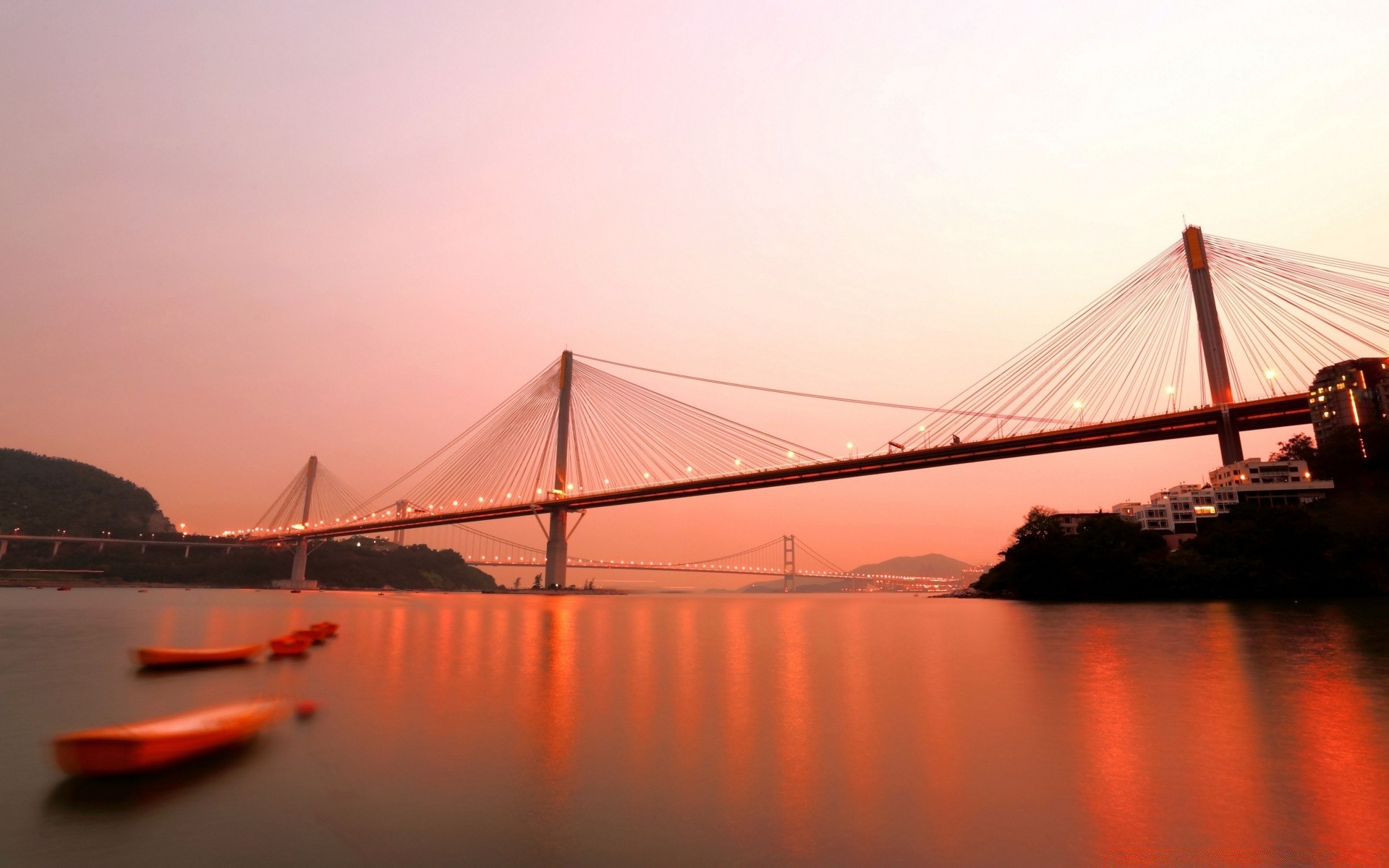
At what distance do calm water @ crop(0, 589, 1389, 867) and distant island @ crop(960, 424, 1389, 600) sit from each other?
927 inches

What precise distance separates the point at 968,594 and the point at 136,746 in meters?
63.1

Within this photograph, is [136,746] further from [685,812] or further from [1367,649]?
[1367,649]

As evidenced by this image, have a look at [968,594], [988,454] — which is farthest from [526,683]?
[968,594]

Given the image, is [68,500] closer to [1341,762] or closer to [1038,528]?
[1038,528]

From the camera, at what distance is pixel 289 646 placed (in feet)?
59.4

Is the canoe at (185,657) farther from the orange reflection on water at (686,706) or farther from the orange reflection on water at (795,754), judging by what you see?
the orange reflection on water at (795,754)

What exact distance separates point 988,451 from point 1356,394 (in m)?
30.8

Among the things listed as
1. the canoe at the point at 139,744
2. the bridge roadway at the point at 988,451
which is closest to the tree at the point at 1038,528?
the bridge roadway at the point at 988,451

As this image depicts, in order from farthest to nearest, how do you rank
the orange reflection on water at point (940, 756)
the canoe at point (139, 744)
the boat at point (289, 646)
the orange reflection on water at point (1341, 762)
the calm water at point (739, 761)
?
the boat at point (289, 646) < the canoe at point (139, 744) < the orange reflection on water at point (940, 756) < the orange reflection on water at point (1341, 762) < the calm water at point (739, 761)

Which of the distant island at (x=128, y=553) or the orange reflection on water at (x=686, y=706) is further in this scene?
the distant island at (x=128, y=553)

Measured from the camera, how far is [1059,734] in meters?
9.05

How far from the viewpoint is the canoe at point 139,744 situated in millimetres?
6859

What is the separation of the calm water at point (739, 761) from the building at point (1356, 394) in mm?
39024

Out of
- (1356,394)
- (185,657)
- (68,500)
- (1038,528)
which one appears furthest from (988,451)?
(68,500)
